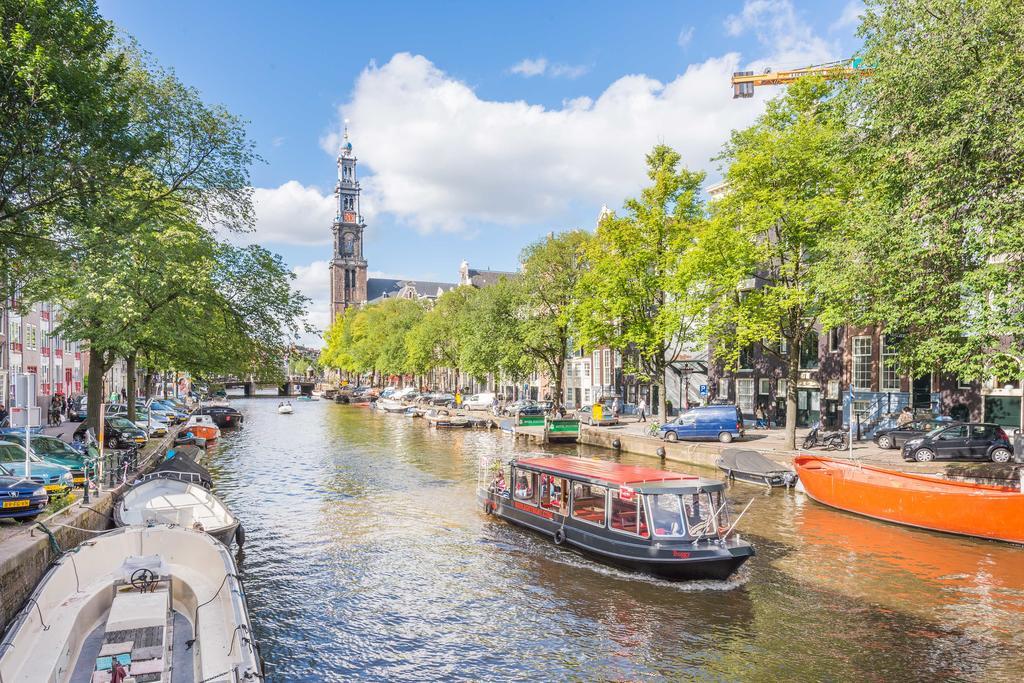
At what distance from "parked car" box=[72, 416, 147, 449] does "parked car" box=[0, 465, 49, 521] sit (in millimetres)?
17982

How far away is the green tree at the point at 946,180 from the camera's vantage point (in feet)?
69.3

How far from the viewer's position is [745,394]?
2047 inches

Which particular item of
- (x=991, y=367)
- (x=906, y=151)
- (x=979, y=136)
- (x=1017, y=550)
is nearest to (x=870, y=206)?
(x=906, y=151)

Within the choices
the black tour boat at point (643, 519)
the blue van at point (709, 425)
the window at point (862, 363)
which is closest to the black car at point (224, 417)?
the blue van at point (709, 425)

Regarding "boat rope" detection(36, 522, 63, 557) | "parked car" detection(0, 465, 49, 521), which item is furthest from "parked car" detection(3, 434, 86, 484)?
"boat rope" detection(36, 522, 63, 557)

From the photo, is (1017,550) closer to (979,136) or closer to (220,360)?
(979,136)

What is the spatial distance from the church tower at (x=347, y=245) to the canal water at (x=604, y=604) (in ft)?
568

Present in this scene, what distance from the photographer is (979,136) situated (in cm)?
2111

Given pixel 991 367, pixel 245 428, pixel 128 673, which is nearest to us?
pixel 128 673

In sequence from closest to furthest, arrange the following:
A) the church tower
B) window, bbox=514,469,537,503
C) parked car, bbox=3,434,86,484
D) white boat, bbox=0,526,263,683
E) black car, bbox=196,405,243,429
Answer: white boat, bbox=0,526,263,683 → window, bbox=514,469,537,503 → parked car, bbox=3,434,86,484 → black car, bbox=196,405,243,429 → the church tower

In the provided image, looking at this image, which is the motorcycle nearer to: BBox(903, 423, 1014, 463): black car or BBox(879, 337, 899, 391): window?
BBox(903, 423, 1014, 463): black car

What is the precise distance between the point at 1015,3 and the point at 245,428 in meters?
63.9

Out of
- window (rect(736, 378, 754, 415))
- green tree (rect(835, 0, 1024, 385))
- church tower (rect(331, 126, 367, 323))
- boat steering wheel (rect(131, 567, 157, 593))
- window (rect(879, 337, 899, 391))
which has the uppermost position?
church tower (rect(331, 126, 367, 323))

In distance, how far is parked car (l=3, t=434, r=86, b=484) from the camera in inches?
990
